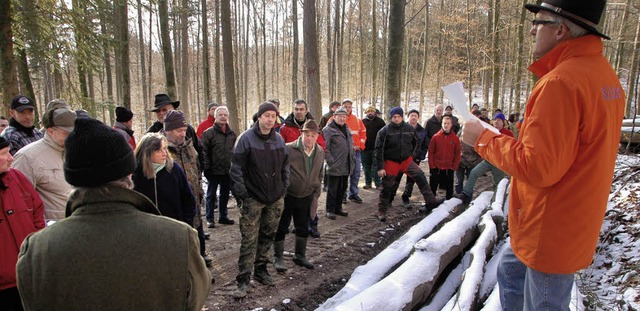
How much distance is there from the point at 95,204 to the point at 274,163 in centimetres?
315

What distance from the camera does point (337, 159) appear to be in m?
7.27

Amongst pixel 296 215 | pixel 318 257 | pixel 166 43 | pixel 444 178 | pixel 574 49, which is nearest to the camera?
pixel 574 49

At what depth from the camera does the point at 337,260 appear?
5441 mm

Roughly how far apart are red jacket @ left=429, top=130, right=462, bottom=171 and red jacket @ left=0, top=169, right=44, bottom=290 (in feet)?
24.1

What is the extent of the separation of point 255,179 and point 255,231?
2.20 feet

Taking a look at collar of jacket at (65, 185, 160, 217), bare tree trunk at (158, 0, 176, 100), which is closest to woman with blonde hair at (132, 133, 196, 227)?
collar of jacket at (65, 185, 160, 217)

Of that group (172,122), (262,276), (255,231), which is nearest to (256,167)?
(255,231)

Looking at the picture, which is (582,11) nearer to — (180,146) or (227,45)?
(180,146)

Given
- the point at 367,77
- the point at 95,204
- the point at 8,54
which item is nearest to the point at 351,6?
the point at 367,77

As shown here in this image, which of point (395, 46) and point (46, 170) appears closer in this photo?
point (46, 170)

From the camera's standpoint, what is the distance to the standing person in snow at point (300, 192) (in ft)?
16.6

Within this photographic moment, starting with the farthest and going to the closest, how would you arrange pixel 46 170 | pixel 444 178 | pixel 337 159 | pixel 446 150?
pixel 444 178 → pixel 446 150 → pixel 337 159 → pixel 46 170

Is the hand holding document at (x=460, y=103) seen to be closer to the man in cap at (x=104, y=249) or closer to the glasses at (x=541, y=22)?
the glasses at (x=541, y=22)

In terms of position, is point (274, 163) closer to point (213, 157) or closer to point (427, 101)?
point (213, 157)
